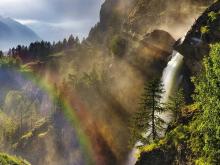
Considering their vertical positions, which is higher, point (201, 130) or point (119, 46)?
point (119, 46)

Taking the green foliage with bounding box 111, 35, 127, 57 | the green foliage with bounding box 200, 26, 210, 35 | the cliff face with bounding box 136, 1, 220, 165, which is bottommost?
the cliff face with bounding box 136, 1, 220, 165

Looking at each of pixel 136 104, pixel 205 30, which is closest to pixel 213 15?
pixel 205 30

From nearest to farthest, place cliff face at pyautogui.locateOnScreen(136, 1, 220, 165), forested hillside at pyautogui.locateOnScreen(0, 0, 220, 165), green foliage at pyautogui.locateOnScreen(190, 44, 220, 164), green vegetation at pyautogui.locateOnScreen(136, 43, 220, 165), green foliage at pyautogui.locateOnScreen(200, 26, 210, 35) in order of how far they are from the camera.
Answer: green foliage at pyautogui.locateOnScreen(190, 44, 220, 164) < green vegetation at pyautogui.locateOnScreen(136, 43, 220, 165) < cliff face at pyautogui.locateOnScreen(136, 1, 220, 165) < forested hillside at pyautogui.locateOnScreen(0, 0, 220, 165) < green foliage at pyautogui.locateOnScreen(200, 26, 210, 35)

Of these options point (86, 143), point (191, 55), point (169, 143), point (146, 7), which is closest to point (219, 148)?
point (169, 143)

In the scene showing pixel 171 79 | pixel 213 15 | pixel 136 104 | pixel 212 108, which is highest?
pixel 213 15

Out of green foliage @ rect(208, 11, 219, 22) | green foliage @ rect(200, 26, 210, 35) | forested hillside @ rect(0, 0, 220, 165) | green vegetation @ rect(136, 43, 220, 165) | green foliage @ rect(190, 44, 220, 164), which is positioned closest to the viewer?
green foliage @ rect(190, 44, 220, 164)

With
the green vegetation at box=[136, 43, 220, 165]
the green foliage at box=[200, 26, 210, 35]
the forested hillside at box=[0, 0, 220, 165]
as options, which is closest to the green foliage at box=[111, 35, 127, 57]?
the forested hillside at box=[0, 0, 220, 165]

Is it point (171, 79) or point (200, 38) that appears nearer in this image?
point (200, 38)

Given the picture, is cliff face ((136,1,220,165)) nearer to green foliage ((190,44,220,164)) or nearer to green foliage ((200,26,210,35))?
green foliage ((200,26,210,35))

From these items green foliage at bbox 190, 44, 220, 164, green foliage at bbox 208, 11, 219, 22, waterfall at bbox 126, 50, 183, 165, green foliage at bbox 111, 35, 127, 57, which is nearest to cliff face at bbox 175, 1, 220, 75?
green foliage at bbox 208, 11, 219, 22

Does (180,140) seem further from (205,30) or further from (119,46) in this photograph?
(119,46)

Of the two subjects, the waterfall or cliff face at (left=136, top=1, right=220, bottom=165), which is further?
the waterfall

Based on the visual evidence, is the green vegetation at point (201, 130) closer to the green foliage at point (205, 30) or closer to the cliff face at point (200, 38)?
the cliff face at point (200, 38)

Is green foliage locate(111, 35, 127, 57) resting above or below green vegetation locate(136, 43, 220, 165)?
above
